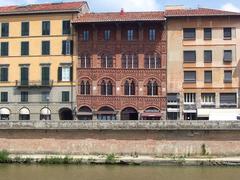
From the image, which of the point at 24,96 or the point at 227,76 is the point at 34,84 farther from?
the point at 227,76

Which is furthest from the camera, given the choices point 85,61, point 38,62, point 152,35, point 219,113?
point 38,62

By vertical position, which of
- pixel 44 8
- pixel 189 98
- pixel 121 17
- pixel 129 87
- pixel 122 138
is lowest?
pixel 122 138

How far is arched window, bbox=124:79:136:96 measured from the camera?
61.5 m

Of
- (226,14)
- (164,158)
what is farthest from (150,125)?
(226,14)

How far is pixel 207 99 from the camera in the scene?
60.6 m

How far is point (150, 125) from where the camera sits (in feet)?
159

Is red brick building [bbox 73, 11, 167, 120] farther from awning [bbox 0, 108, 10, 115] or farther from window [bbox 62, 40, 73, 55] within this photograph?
awning [bbox 0, 108, 10, 115]

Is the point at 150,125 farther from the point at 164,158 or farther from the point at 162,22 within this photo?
the point at 162,22

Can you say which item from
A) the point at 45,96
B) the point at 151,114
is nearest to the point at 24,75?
the point at 45,96

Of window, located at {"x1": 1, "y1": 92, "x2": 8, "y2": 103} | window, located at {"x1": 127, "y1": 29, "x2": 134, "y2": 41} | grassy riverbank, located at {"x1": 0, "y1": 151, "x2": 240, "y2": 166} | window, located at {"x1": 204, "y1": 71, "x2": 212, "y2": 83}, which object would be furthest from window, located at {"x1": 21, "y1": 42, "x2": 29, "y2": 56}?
window, located at {"x1": 204, "y1": 71, "x2": 212, "y2": 83}

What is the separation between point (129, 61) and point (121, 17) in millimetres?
4651

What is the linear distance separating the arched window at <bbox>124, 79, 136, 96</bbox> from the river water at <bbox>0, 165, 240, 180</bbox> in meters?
18.4

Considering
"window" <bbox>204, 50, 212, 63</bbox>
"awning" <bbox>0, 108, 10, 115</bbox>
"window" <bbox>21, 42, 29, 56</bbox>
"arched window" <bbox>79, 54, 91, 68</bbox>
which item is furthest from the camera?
"awning" <bbox>0, 108, 10, 115</bbox>

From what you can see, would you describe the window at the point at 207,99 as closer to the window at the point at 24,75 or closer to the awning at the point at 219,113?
the awning at the point at 219,113
